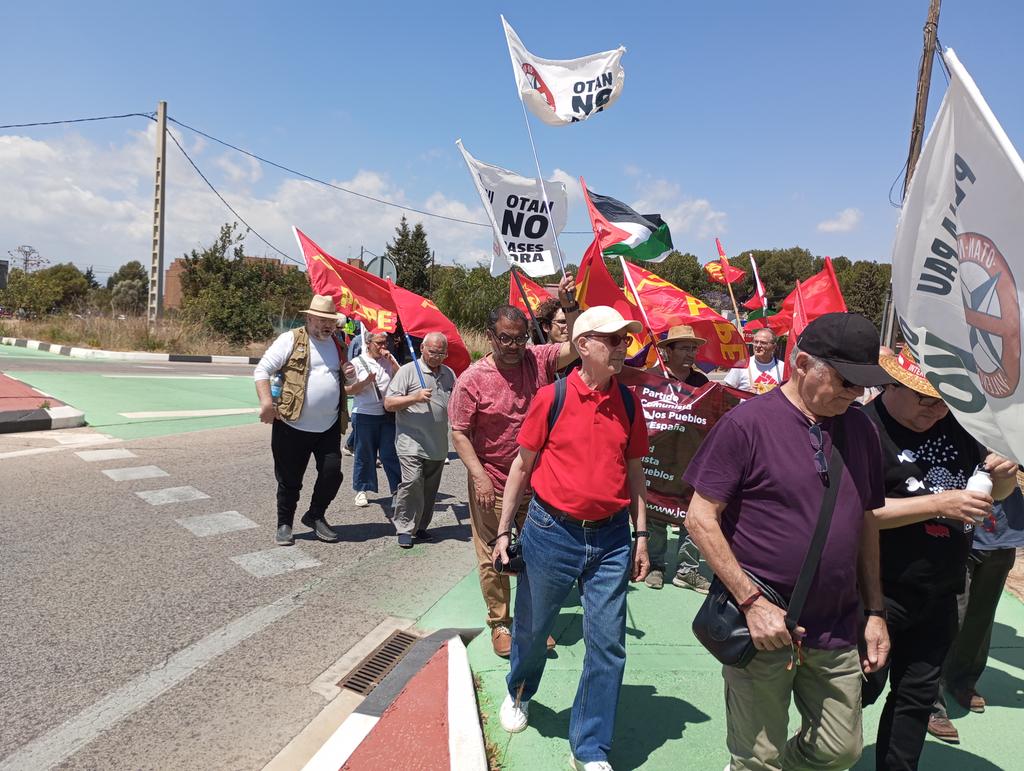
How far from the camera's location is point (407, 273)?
43844 mm

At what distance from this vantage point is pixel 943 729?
10.6 feet

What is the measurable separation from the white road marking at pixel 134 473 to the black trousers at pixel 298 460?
2472mm

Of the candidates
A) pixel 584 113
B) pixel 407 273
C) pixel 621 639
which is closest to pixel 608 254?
pixel 584 113

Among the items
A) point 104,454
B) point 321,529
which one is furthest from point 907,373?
point 104,454

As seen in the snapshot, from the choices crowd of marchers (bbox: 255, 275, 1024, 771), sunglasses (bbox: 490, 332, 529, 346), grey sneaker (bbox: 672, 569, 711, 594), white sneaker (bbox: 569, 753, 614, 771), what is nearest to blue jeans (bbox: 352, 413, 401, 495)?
grey sneaker (bbox: 672, 569, 711, 594)

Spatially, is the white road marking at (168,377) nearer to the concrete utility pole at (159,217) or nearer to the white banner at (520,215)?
the concrete utility pole at (159,217)

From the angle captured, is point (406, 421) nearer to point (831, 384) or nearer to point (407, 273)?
point (831, 384)

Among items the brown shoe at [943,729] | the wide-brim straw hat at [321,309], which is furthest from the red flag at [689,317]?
the brown shoe at [943,729]

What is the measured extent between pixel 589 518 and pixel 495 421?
1.21m

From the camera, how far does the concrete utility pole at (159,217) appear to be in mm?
22344

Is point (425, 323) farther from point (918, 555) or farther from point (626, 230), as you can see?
point (918, 555)

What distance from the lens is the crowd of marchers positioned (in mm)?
2227

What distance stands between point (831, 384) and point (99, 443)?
880 centimetres

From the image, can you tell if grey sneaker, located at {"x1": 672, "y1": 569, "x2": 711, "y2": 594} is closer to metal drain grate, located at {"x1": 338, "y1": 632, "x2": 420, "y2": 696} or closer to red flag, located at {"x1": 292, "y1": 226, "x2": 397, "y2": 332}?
metal drain grate, located at {"x1": 338, "y1": 632, "x2": 420, "y2": 696}
